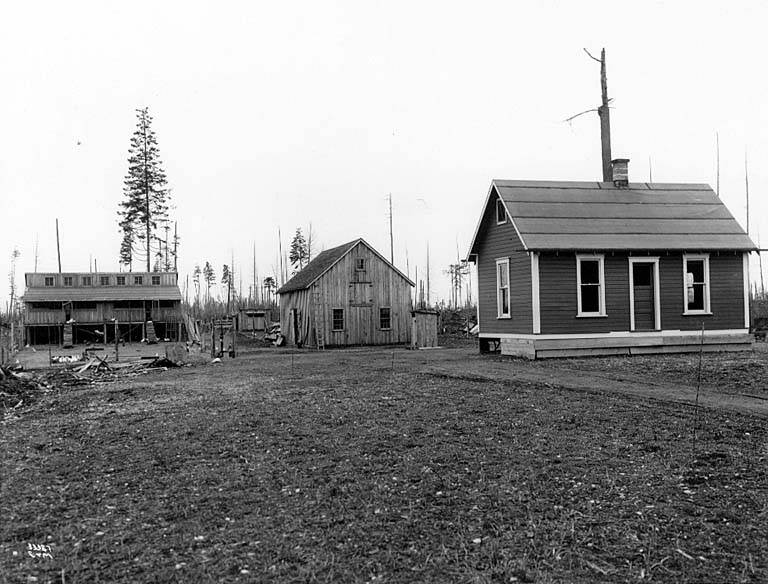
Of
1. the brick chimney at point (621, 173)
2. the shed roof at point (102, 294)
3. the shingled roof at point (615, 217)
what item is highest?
the brick chimney at point (621, 173)

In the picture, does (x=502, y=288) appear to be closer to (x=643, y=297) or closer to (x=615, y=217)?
(x=615, y=217)

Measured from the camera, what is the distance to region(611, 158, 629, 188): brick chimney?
89.6 ft

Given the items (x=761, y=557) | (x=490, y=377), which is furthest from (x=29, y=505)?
(x=490, y=377)

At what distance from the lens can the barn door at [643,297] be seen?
953 inches

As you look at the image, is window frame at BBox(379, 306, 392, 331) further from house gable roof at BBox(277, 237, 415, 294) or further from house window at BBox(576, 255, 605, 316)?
house window at BBox(576, 255, 605, 316)

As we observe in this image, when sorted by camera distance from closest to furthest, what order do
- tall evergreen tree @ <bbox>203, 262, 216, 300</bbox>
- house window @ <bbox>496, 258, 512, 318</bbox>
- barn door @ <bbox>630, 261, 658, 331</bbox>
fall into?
barn door @ <bbox>630, 261, 658, 331</bbox> → house window @ <bbox>496, 258, 512, 318</bbox> → tall evergreen tree @ <bbox>203, 262, 216, 300</bbox>

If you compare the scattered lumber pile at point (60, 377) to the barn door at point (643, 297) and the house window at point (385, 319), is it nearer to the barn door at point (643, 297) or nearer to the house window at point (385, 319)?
the house window at point (385, 319)

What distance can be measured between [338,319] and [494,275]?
49.1 feet

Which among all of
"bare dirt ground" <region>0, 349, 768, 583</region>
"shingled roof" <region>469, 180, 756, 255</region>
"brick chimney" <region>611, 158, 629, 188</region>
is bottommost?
"bare dirt ground" <region>0, 349, 768, 583</region>

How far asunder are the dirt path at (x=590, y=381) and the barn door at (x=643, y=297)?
4.35 m

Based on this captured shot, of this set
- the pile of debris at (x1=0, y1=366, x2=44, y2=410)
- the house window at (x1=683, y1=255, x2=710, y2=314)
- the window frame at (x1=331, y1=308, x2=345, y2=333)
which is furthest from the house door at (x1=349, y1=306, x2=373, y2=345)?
the pile of debris at (x1=0, y1=366, x2=44, y2=410)

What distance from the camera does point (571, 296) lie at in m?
23.7

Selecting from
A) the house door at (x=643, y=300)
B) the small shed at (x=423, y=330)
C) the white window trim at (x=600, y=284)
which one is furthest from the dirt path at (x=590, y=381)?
the small shed at (x=423, y=330)

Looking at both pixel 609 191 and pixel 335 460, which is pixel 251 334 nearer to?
pixel 609 191
